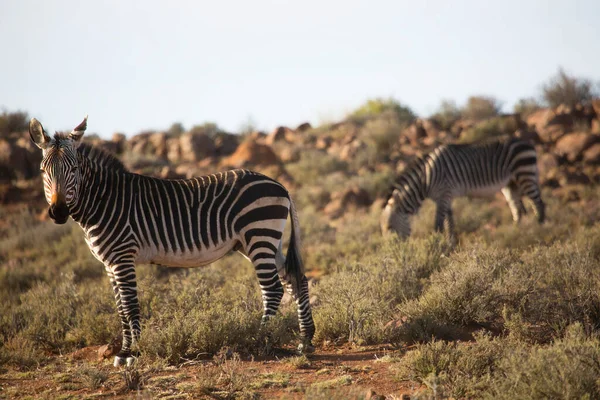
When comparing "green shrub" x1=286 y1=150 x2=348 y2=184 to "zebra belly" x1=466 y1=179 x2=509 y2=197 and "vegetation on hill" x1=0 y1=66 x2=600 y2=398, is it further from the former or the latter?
"zebra belly" x1=466 y1=179 x2=509 y2=197

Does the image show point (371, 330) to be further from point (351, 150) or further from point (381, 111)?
point (381, 111)

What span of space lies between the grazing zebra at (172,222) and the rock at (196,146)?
1547cm

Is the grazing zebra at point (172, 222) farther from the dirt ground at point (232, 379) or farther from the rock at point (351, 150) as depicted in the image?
the rock at point (351, 150)

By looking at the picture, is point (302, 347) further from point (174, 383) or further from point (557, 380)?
point (557, 380)

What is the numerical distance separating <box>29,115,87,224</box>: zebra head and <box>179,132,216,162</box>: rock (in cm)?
1582

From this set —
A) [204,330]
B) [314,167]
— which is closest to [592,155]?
[314,167]

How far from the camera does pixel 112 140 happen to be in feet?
78.2

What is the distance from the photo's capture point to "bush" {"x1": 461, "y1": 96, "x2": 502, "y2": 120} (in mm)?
24312

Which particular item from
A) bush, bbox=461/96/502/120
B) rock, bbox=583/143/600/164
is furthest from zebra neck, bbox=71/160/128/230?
bush, bbox=461/96/502/120

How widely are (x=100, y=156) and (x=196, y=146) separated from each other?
16096 mm

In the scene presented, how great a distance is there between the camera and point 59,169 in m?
5.44

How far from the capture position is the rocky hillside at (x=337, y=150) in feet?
56.1

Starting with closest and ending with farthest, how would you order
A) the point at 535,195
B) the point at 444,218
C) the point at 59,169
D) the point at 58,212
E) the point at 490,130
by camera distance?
the point at 58,212
the point at 59,169
the point at 444,218
the point at 535,195
the point at 490,130

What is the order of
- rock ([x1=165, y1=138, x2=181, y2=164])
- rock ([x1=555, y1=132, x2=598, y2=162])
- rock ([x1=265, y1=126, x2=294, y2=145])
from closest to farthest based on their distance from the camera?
rock ([x1=555, y1=132, x2=598, y2=162]) < rock ([x1=165, y1=138, x2=181, y2=164]) < rock ([x1=265, y1=126, x2=294, y2=145])
